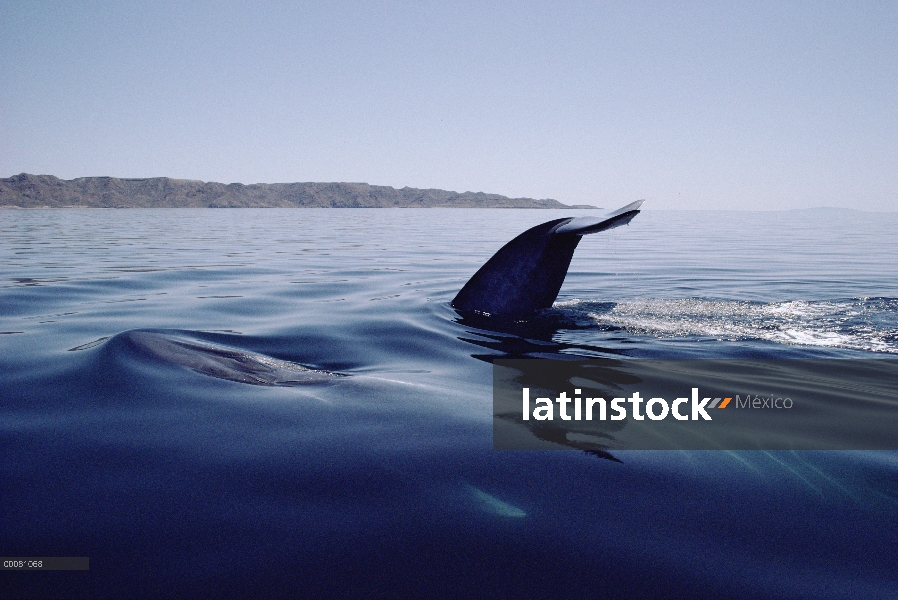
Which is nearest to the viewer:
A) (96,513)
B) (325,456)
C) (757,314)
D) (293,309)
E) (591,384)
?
(96,513)

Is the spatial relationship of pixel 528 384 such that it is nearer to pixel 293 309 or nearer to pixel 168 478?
pixel 168 478

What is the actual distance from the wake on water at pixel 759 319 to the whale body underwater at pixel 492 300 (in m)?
0.83

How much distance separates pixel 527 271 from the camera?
7148 mm

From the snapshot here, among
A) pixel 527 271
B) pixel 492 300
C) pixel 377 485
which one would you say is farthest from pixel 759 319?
pixel 377 485

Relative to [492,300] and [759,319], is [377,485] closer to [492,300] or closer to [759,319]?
[492,300]

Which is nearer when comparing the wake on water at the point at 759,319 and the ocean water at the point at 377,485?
the ocean water at the point at 377,485

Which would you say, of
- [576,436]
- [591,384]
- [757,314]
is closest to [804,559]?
[576,436]

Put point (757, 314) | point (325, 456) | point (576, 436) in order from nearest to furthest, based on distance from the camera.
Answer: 1. point (325, 456)
2. point (576, 436)
3. point (757, 314)

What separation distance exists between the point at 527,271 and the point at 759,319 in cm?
335

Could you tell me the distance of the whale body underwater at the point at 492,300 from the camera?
193 inches

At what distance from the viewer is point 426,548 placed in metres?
2.31

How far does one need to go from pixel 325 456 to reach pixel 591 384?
2342mm

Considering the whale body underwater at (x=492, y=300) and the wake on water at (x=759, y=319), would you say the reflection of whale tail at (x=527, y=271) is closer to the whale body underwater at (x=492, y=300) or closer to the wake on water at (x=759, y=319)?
the whale body underwater at (x=492, y=300)

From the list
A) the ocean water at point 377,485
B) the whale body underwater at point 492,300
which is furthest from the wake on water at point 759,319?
the whale body underwater at point 492,300
